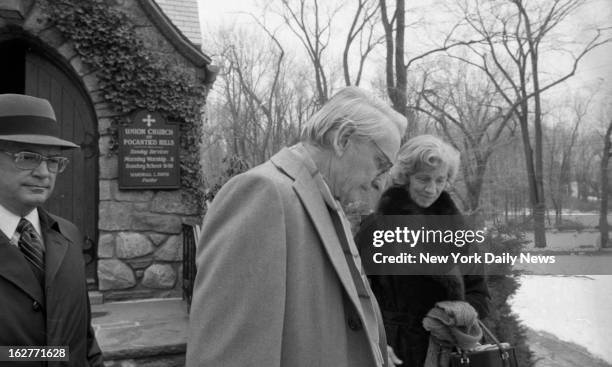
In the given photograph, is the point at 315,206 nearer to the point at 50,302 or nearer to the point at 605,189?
the point at 50,302

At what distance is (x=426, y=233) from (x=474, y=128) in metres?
2.57

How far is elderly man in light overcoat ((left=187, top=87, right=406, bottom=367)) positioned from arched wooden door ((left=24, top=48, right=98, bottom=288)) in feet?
13.6

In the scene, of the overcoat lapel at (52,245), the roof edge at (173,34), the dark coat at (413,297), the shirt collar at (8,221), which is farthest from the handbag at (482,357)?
the roof edge at (173,34)

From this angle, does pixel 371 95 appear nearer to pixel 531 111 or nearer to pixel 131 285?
pixel 531 111

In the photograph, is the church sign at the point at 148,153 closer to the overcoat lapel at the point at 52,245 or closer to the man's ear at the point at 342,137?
the overcoat lapel at the point at 52,245

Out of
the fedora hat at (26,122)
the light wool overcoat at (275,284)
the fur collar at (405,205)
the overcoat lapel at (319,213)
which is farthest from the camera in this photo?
the fur collar at (405,205)

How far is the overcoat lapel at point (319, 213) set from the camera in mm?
1103

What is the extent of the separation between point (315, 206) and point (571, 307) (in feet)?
8.70

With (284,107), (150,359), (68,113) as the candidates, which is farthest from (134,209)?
(284,107)

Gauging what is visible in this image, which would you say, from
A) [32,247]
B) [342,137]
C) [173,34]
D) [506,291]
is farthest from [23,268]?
[173,34]

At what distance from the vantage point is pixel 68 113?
15.4 ft

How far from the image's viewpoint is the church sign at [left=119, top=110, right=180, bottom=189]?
4.59 metres

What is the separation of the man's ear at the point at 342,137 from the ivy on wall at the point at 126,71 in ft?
12.5

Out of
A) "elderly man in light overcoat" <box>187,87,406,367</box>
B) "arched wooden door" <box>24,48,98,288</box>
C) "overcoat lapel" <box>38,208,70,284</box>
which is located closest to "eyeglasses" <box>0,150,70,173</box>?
"overcoat lapel" <box>38,208,70,284</box>
